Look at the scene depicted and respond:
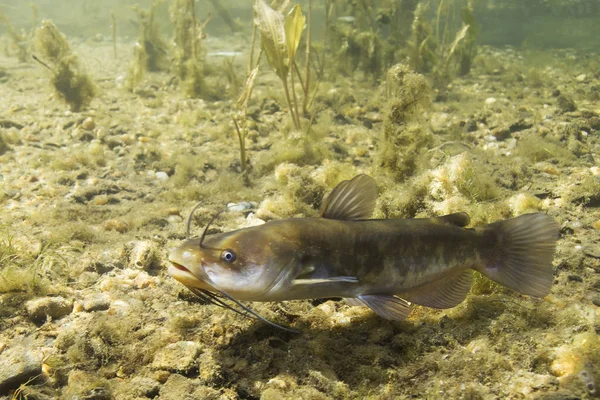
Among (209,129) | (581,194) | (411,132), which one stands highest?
(411,132)

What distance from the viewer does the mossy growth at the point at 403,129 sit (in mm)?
4742

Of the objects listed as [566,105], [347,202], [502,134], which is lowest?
Answer: [502,134]

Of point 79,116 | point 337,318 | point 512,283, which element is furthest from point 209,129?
point 512,283

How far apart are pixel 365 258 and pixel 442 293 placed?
2.11 feet

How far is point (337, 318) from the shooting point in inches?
112

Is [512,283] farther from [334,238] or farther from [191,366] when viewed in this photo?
[191,366]

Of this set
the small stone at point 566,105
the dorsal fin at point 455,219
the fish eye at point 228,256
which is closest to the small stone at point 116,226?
the fish eye at point 228,256

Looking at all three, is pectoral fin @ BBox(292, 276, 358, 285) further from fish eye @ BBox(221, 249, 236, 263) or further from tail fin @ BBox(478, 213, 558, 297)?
tail fin @ BBox(478, 213, 558, 297)

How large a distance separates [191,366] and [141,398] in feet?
1.05

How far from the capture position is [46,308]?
119 inches

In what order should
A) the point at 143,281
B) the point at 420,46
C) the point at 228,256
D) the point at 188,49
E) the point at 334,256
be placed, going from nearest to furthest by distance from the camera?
the point at 228,256, the point at 334,256, the point at 143,281, the point at 420,46, the point at 188,49

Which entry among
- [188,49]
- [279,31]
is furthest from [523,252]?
[188,49]

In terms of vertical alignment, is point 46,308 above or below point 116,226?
above

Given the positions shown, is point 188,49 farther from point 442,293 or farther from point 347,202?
point 442,293
